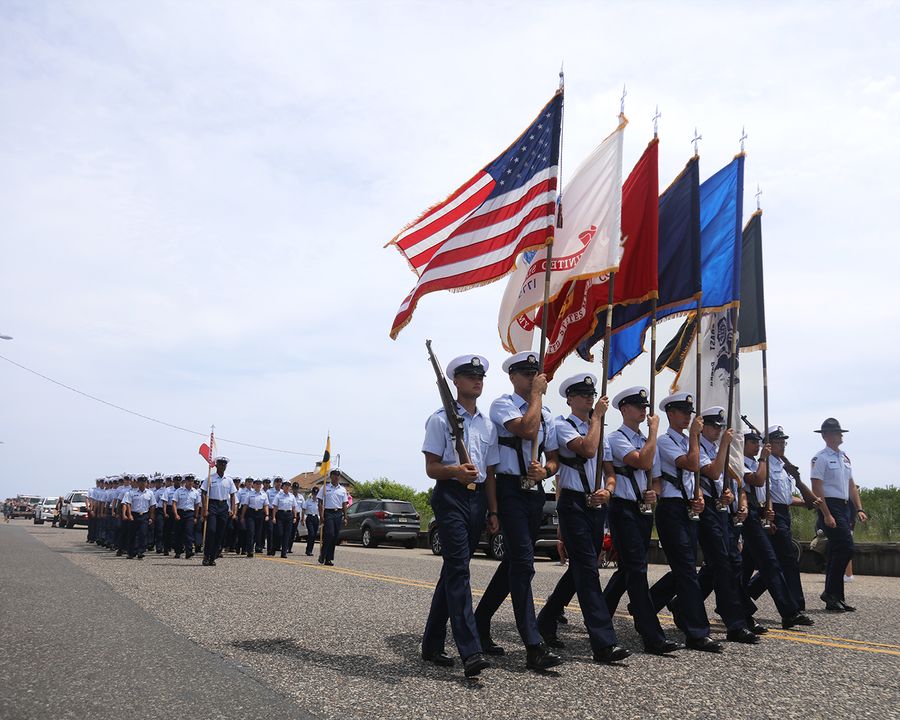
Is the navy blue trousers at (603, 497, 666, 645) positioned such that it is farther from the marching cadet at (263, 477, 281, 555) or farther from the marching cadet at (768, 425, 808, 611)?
the marching cadet at (263, 477, 281, 555)

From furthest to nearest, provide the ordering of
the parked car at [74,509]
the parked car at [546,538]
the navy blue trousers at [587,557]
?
the parked car at [74,509] → the parked car at [546,538] → the navy blue trousers at [587,557]

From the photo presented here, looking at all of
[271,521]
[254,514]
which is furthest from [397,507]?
[254,514]

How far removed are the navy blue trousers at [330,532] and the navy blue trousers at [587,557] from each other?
10.2 meters

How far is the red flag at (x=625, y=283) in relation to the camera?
8406 mm

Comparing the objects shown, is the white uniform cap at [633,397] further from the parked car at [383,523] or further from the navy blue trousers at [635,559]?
the parked car at [383,523]

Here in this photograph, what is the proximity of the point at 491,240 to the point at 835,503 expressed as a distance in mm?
5062

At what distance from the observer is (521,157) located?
776 centimetres

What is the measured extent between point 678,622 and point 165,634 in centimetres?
400

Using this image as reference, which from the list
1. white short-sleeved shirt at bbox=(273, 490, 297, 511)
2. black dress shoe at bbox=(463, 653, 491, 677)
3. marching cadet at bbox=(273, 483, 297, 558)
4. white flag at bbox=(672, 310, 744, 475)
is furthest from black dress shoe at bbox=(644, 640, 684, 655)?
white short-sleeved shirt at bbox=(273, 490, 297, 511)

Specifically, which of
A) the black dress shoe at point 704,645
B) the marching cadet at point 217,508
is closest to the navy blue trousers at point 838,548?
the black dress shoe at point 704,645

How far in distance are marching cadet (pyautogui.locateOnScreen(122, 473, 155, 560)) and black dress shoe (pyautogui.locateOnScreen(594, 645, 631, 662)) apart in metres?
14.0

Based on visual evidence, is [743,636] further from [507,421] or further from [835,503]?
[835,503]

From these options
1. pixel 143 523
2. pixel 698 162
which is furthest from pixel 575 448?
pixel 143 523

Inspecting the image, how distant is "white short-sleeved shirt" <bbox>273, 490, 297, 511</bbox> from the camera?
20109 mm
